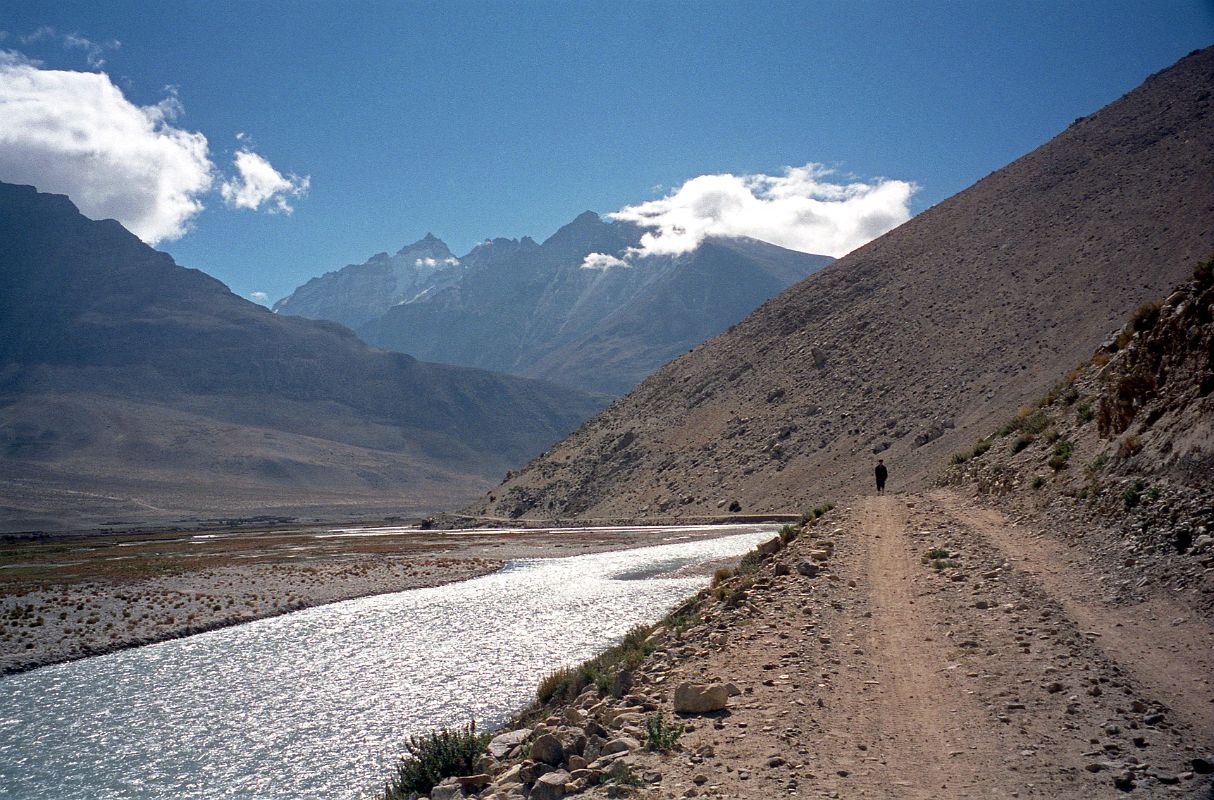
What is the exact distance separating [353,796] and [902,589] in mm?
9689

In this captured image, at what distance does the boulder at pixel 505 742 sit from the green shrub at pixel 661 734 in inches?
114

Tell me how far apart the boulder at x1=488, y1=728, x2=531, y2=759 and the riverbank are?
21.4m

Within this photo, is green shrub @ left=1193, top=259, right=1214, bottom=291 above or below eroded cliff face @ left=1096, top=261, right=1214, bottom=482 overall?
above

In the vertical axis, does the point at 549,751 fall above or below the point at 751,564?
below

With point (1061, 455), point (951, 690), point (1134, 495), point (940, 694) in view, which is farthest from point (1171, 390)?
point (940, 694)

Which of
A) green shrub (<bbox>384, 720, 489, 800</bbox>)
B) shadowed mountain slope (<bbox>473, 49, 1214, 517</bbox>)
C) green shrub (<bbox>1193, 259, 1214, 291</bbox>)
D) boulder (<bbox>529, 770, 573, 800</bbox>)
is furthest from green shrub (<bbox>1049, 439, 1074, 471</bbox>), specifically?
shadowed mountain slope (<bbox>473, 49, 1214, 517</bbox>)

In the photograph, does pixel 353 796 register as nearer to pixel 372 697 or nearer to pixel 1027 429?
pixel 372 697

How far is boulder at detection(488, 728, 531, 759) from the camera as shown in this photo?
38.2 feet

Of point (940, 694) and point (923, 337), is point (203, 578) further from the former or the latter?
point (923, 337)

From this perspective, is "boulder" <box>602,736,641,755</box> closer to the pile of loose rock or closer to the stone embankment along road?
the pile of loose rock

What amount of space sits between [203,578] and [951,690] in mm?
44409

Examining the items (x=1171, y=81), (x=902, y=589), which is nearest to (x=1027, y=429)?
(x=902, y=589)

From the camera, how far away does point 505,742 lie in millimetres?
12031

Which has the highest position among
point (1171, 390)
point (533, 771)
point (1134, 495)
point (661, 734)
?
point (1171, 390)
